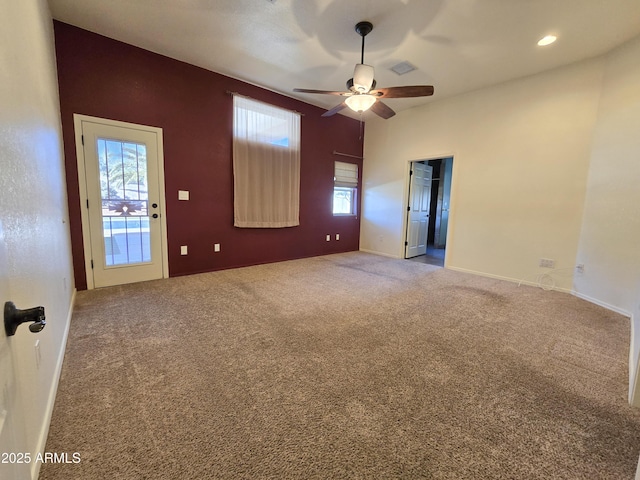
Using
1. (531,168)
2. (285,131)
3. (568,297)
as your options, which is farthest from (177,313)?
(531,168)

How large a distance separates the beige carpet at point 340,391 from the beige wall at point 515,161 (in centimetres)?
119

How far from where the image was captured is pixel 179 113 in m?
3.74

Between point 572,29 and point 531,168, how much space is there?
5.38ft

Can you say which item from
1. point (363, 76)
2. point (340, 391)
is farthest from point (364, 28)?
point (340, 391)

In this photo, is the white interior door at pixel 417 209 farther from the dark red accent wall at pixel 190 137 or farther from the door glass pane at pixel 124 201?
the door glass pane at pixel 124 201

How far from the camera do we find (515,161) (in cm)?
402

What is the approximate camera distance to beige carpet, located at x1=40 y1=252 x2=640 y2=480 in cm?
121

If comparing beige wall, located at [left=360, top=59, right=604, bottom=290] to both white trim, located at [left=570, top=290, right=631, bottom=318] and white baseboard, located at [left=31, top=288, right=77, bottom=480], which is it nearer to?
white trim, located at [left=570, top=290, right=631, bottom=318]

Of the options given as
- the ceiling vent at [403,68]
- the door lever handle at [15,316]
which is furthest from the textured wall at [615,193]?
the door lever handle at [15,316]

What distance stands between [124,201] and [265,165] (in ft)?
6.86

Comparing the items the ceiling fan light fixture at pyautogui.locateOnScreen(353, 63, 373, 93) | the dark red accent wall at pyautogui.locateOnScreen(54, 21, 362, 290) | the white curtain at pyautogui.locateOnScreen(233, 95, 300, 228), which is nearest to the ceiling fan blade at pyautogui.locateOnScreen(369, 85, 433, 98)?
the ceiling fan light fixture at pyautogui.locateOnScreen(353, 63, 373, 93)

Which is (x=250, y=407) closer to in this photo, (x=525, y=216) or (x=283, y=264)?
(x=283, y=264)

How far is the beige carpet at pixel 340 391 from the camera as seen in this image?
3.95 ft

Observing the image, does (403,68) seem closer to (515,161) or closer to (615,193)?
(515,161)
